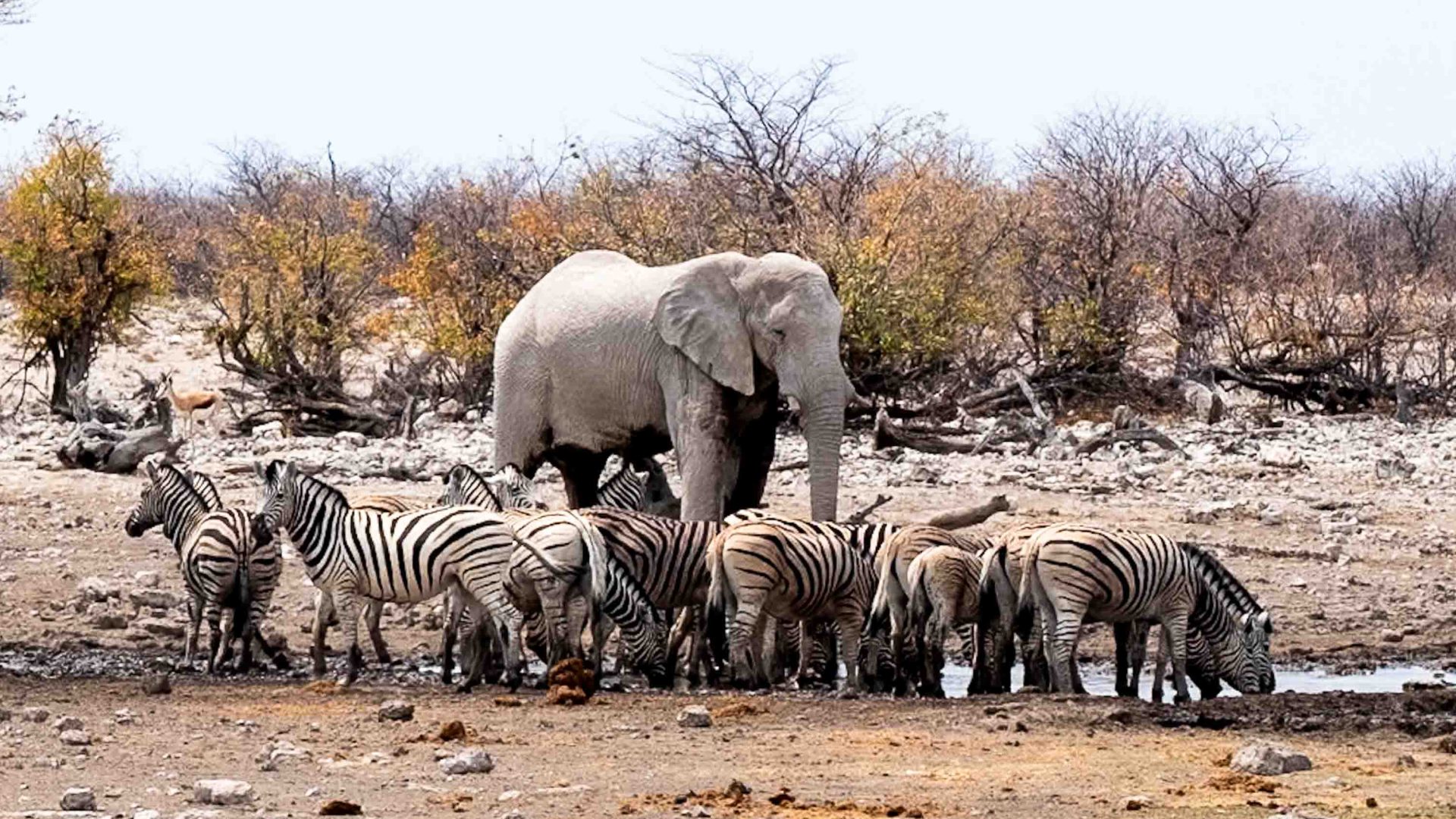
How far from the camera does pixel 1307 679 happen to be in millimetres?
12852

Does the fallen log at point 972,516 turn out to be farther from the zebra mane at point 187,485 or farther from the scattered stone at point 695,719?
the scattered stone at point 695,719

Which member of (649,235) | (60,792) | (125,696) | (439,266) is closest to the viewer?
(60,792)

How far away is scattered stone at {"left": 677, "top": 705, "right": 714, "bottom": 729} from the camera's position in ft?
33.3

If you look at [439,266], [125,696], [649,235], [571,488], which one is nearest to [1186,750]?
[125,696]

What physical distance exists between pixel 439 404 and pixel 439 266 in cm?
319

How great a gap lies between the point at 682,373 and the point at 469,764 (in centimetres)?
668

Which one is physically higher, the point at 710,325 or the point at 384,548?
the point at 710,325

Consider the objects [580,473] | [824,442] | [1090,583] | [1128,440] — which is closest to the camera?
[1090,583]

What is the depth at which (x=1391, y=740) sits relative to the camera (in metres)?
9.61

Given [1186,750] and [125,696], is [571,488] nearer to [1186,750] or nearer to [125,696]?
[125,696]

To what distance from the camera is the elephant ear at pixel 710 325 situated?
581 inches

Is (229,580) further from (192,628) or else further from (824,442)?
(824,442)

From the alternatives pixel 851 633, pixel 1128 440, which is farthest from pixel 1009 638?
pixel 1128 440

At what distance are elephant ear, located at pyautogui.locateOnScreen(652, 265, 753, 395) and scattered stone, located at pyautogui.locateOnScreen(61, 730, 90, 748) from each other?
6.11m
